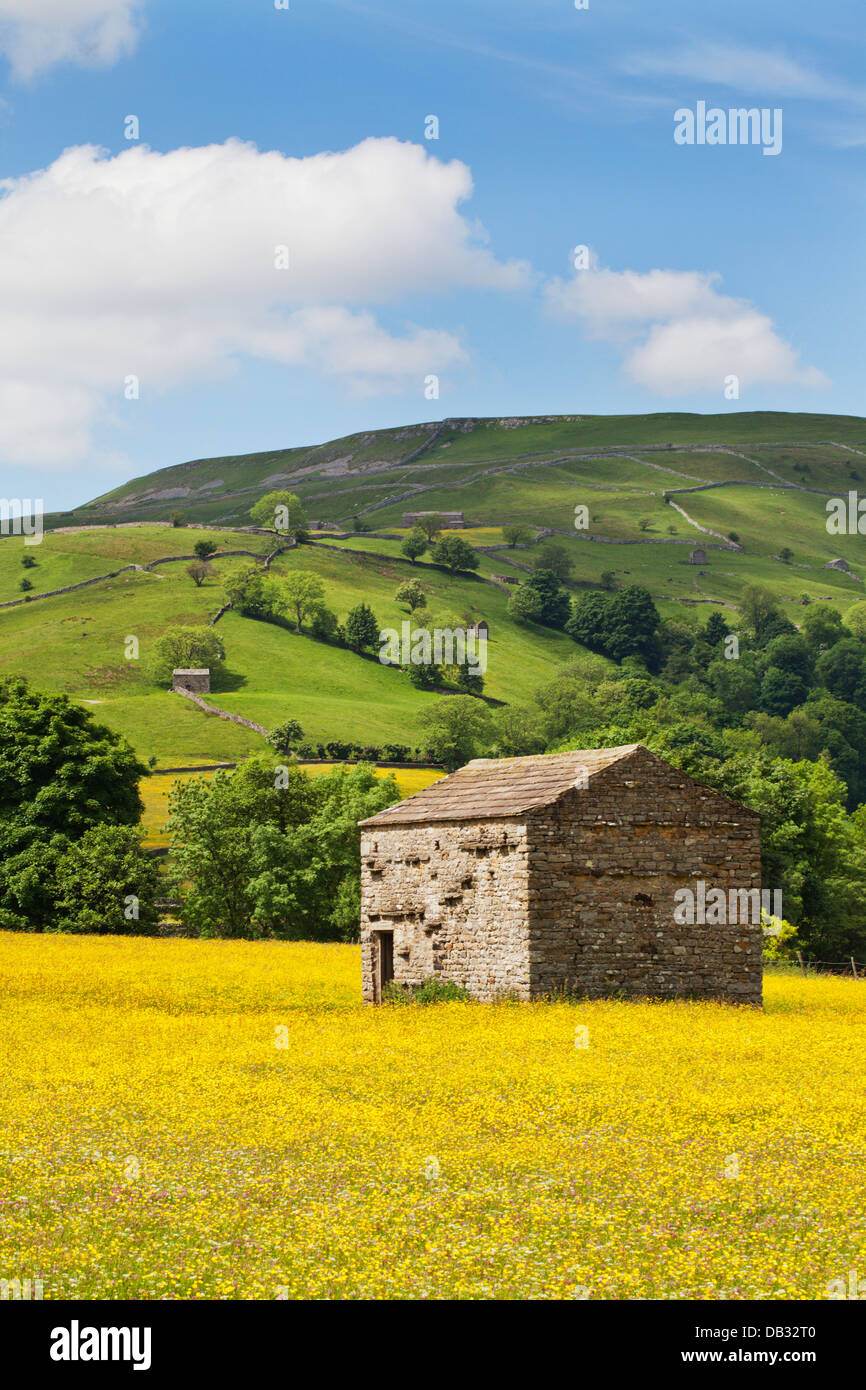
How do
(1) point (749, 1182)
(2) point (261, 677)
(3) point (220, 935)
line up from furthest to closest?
(2) point (261, 677) < (3) point (220, 935) < (1) point (749, 1182)

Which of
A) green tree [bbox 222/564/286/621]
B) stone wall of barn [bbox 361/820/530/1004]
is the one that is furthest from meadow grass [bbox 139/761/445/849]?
green tree [bbox 222/564/286/621]

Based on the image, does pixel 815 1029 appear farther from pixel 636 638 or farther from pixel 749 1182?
pixel 636 638

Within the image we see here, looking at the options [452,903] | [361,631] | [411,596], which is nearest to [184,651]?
[361,631]

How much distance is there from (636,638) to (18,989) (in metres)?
166

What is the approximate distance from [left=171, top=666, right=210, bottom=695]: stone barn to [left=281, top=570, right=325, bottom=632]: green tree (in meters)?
27.7

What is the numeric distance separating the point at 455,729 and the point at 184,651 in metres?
30.8

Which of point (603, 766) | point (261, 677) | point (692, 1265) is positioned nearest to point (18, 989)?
point (603, 766)

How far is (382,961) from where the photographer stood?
27938 mm

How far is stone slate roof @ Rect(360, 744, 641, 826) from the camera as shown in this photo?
83.3ft

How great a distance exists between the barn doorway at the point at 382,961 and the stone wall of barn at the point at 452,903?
0.60 ft

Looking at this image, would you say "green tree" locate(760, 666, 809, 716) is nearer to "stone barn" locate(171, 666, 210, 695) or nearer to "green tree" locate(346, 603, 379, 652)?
"green tree" locate(346, 603, 379, 652)

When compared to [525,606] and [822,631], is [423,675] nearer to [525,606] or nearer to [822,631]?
[525,606]

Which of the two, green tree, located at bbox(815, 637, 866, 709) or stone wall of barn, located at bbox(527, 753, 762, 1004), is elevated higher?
green tree, located at bbox(815, 637, 866, 709)

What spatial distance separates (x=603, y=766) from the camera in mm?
25359
